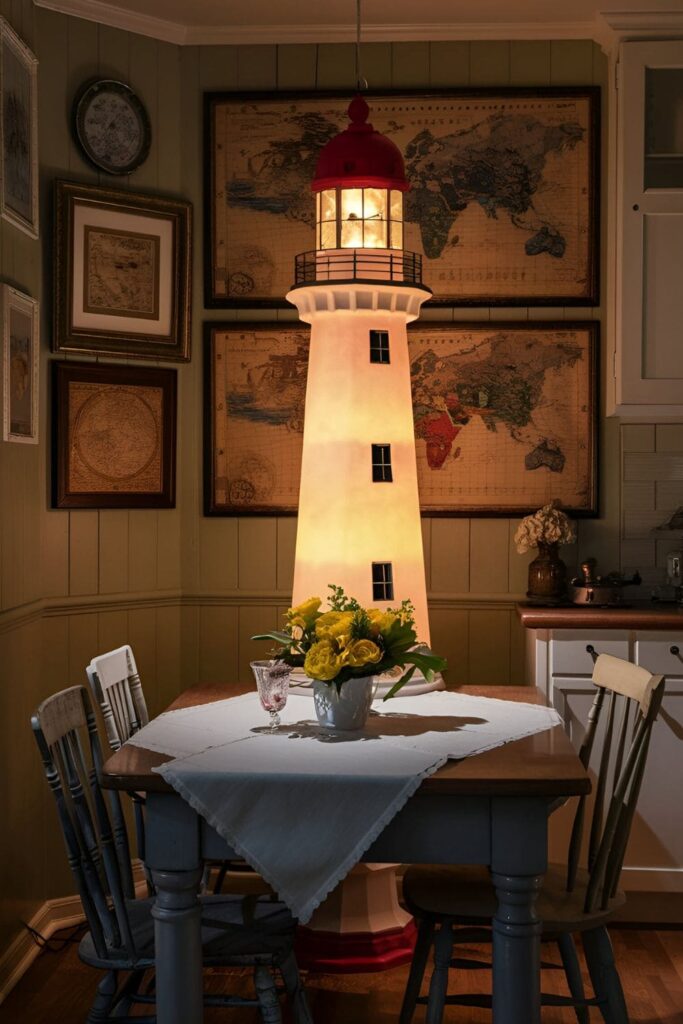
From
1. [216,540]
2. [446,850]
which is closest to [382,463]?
[216,540]

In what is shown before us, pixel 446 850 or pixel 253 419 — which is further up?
pixel 253 419

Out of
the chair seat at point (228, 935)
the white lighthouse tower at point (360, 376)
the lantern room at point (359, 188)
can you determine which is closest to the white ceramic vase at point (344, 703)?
the chair seat at point (228, 935)

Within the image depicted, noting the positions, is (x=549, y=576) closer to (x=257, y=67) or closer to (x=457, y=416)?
(x=457, y=416)

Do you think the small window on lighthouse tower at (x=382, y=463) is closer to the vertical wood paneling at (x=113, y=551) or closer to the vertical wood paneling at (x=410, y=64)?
the vertical wood paneling at (x=113, y=551)

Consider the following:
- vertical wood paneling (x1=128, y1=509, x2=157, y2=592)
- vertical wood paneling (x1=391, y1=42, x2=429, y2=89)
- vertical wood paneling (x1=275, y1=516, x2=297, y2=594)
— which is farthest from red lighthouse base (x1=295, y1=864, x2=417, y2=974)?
vertical wood paneling (x1=391, y1=42, x2=429, y2=89)

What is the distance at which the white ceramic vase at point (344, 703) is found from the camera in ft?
9.00

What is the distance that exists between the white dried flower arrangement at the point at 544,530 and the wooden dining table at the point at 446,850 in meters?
1.70

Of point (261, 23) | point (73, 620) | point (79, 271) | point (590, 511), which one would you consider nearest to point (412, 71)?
point (261, 23)

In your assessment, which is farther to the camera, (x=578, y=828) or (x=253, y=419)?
(x=253, y=419)

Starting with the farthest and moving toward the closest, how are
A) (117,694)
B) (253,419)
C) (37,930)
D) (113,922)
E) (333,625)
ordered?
(253,419) → (37,930) → (117,694) → (333,625) → (113,922)

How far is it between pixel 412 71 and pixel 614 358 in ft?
4.05

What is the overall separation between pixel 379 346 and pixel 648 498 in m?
Result: 1.22

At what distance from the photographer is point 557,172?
4.27m

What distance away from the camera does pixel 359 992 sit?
3.42m
